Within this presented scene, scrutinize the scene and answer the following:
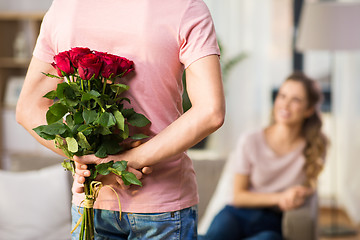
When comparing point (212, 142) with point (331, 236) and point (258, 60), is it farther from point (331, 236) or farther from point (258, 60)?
point (331, 236)

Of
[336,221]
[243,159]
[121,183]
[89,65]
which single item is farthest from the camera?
[336,221]

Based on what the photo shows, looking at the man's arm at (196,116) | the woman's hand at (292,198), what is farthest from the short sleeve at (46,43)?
the woman's hand at (292,198)

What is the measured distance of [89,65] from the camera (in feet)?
3.44

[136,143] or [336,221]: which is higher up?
[136,143]

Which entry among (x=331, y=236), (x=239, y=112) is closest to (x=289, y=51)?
(x=239, y=112)

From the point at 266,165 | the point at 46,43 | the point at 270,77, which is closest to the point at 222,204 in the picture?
the point at 266,165

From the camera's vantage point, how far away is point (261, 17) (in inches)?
197

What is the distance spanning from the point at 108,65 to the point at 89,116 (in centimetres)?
11

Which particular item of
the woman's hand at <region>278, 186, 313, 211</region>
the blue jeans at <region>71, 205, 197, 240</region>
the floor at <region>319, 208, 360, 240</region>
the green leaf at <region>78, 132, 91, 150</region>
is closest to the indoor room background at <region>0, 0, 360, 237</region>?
the floor at <region>319, 208, 360, 240</region>

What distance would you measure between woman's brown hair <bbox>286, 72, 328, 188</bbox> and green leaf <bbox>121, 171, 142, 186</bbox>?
5.91 feet

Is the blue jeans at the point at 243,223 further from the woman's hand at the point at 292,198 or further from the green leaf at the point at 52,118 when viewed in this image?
the green leaf at the point at 52,118

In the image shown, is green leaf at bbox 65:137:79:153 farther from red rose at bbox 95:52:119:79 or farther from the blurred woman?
the blurred woman

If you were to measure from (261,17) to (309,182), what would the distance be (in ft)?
8.52

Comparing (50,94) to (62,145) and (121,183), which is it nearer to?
(62,145)
